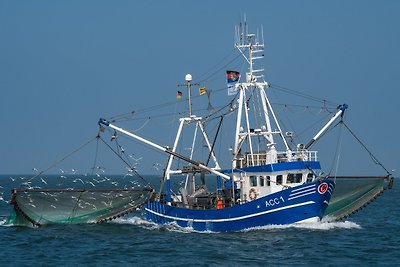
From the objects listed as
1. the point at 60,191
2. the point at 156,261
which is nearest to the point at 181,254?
the point at 156,261

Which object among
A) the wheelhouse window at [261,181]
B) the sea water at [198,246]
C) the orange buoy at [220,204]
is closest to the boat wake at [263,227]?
the sea water at [198,246]

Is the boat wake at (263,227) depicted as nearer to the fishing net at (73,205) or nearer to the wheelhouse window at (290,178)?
the fishing net at (73,205)

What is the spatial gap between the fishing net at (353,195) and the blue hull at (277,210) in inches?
192

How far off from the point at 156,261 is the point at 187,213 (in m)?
10.5

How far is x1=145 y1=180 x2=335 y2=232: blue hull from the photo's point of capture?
3866 centimetres

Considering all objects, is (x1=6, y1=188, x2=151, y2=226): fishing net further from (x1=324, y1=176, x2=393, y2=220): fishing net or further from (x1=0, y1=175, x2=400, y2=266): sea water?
(x1=324, y1=176, x2=393, y2=220): fishing net

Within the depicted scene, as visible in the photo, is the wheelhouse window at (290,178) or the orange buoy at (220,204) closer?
the wheelhouse window at (290,178)

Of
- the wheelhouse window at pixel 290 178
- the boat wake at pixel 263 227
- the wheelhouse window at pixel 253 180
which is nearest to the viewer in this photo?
the boat wake at pixel 263 227

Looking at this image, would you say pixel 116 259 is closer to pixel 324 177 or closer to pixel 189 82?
pixel 324 177

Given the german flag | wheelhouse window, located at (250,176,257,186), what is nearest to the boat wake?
wheelhouse window, located at (250,176,257,186)

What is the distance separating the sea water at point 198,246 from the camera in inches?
1277

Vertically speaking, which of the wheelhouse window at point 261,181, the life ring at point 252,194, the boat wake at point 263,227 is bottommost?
the boat wake at point 263,227

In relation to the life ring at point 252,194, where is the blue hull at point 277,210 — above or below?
below

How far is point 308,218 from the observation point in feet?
129
